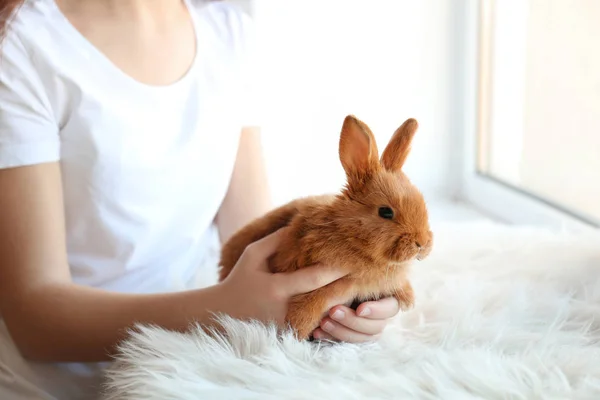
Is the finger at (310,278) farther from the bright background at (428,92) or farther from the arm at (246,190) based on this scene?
the bright background at (428,92)

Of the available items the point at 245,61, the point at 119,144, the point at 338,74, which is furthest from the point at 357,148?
the point at 338,74

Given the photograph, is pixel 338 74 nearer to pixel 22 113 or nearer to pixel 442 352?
pixel 22 113

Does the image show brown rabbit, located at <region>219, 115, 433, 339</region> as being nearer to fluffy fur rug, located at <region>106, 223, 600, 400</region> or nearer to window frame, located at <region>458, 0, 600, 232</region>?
fluffy fur rug, located at <region>106, 223, 600, 400</region>

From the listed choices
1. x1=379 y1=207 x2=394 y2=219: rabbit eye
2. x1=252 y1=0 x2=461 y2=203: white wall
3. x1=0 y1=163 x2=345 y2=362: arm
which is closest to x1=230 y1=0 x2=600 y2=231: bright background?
x1=252 y1=0 x2=461 y2=203: white wall

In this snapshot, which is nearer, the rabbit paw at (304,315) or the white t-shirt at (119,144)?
the rabbit paw at (304,315)

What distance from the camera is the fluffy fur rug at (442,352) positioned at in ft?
1.70

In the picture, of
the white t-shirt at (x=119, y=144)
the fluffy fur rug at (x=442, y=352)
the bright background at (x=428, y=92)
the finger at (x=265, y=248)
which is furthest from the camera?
the bright background at (x=428, y=92)

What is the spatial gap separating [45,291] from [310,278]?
310mm

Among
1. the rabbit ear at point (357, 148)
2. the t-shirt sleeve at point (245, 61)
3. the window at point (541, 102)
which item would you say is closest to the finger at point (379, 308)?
the rabbit ear at point (357, 148)

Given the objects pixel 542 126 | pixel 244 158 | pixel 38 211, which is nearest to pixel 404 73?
pixel 542 126

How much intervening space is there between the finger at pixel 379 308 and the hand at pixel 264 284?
43 mm

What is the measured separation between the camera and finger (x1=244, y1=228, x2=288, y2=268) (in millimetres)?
620

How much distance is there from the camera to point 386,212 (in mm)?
550

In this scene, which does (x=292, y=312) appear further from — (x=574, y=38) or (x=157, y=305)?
(x=574, y=38)
